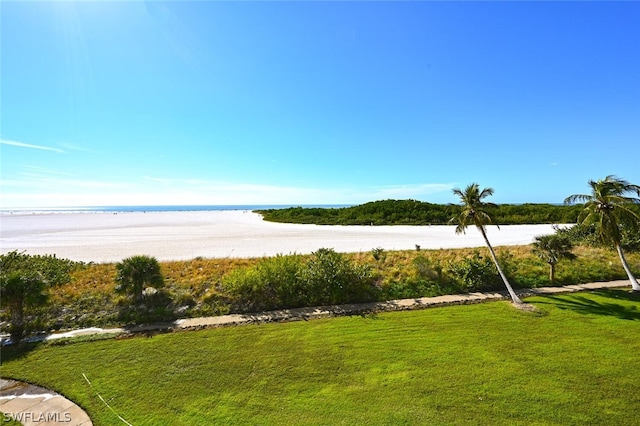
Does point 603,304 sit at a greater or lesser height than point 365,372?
greater

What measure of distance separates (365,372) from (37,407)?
872 centimetres

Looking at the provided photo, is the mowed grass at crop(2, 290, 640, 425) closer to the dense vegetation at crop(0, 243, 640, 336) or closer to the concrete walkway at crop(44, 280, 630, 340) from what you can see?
the concrete walkway at crop(44, 280, 630, 340)

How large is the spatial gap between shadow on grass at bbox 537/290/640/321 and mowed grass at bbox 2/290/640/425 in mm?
378

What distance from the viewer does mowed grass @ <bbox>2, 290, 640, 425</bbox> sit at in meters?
6.60

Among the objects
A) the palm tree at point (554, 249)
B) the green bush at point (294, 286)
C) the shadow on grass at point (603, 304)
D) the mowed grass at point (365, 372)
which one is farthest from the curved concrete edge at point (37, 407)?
the palm tree at point (554, 249)

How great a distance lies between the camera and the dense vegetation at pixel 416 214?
162 ft

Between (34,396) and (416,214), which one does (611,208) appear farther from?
(416,214)

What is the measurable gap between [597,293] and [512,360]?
1136 centimetres

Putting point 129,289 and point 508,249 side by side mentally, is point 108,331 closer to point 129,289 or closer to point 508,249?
point 129,289

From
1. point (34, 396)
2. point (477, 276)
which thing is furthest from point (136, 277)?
point (477, 276)

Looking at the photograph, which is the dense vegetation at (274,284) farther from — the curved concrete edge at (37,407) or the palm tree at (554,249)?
the curved concrete edge at (37,407)

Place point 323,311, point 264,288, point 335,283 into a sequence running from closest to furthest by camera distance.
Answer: point 323,311 → point 264,288 → point 335,283

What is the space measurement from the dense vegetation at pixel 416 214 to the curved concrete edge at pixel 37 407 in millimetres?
48502

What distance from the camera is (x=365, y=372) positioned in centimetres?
820
